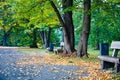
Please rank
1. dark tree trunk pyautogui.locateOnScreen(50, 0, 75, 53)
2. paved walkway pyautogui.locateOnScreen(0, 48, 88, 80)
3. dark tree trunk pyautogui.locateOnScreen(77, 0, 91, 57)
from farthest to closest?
dark tree trunk pyautogui.locateOnScreen(50, 0, 75, 53), dark tree trunk pyautogui.locateOnScreen(77, 0, 91, 57), paved walkway pyautogui.locateOnScreen(0, 48, 88, 80)

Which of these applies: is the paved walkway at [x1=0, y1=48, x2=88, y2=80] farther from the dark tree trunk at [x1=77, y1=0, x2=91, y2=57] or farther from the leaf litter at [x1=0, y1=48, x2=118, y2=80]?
the dark tree trunk at [x1=77, y1=0, x2=91, y2=57]

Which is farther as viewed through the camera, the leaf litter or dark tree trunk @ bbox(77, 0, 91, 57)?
dark tree trunk @ bbox(77, 0, 91, 57)

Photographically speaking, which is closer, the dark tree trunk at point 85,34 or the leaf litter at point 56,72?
the leaf litter at point 56,72

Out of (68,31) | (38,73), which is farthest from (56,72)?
(68,31)

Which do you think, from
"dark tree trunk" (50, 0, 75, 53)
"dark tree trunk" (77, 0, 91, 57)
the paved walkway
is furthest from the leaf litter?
"dark tree trunk" (50, 0, 75, 53)

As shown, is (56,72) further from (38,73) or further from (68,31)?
(68,31)

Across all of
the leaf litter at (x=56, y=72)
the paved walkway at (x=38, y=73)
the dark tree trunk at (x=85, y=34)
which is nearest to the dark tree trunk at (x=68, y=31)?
the dark tree trunk at (x=85, y=34)

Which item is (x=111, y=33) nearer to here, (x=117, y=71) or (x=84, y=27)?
(x=84, y=27)

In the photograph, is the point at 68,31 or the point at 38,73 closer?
the point at 38,73

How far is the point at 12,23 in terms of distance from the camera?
4722 cm

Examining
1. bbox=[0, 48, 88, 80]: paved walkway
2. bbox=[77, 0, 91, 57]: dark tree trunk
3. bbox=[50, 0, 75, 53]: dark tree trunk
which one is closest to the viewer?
bbox=[0, 48, 88, 80]: paved walkway

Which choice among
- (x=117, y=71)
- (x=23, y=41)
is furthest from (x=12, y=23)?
(x=117, y=71)

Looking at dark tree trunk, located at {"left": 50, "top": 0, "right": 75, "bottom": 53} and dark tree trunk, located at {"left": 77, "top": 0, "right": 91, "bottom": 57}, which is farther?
dark tree trunk, located at {"left": 50, "top": 0, "right": 75, "bottom": 53}

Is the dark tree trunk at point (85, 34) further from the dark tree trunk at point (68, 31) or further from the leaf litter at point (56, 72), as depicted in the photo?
the leaf litter at point (56, 72)
